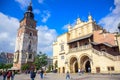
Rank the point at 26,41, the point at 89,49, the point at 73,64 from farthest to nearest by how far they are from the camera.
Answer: the point at 26,41 → the point at 73,64 → the point at 89,49

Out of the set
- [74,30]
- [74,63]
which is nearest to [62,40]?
[74,30]

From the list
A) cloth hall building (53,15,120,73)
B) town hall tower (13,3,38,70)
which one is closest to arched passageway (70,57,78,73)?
cloth hall building (53,15,120,73)

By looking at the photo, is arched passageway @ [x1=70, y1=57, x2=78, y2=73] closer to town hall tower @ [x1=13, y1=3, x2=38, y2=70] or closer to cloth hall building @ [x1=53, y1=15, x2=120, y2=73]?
cloth hall building @ [x1=53, y1=15, x2=120, y2=73]

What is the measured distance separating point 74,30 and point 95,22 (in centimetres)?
667

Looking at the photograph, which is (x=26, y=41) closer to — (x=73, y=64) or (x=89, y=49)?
(x=73, y=64)

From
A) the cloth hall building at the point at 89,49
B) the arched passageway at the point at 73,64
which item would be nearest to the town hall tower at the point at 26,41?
the cloth hall building at the point at 89,49

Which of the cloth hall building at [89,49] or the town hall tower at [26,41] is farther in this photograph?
the town hall tower at [26,41]

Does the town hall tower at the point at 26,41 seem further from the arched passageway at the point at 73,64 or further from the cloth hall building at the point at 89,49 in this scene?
the arched passageway at the point at 73,64

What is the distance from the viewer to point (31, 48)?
57781mm

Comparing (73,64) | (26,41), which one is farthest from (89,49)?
(26,41)

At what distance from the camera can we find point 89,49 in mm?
26562

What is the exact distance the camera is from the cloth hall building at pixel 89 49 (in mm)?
23666

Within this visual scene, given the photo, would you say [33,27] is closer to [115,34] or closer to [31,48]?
[31,48]

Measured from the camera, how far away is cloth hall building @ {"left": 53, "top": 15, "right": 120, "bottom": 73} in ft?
77.6
